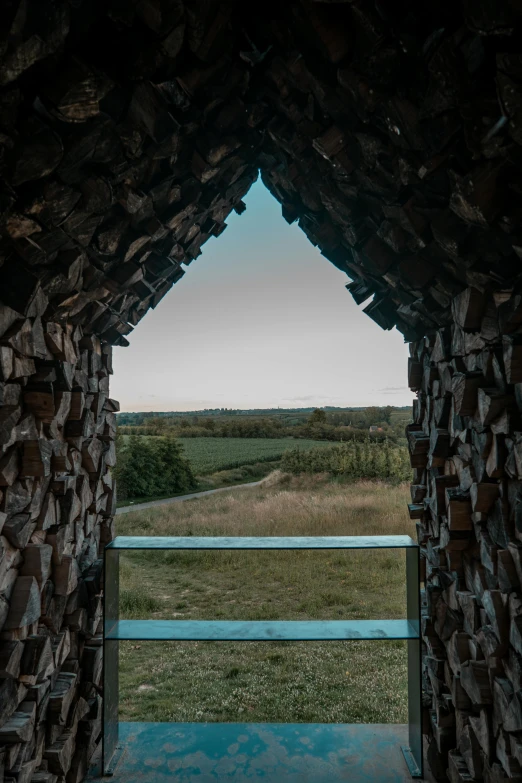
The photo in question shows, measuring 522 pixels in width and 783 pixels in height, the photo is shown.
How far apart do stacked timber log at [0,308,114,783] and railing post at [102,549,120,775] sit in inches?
1.9

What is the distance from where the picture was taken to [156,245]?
2.23 meters

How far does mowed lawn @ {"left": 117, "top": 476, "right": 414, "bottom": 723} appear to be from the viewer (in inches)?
Answer: 128

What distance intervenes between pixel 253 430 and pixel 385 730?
412 cm

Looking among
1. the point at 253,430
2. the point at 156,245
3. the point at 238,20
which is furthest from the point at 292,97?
the point at 253,430

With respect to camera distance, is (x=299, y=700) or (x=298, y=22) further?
(x=299, y=700)

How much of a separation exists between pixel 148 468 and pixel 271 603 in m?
2.49

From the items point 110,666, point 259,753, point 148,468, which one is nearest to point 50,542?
point 110,666

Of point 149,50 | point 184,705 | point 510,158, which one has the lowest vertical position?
point 184,705

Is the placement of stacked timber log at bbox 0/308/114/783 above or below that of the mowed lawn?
above

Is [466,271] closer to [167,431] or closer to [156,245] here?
[156,245]

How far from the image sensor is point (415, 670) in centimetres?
241

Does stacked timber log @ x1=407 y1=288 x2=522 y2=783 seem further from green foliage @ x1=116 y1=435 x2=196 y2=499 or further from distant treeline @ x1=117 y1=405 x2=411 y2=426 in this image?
green foliage @ x1=116 y1=435 x2=196 y2=499

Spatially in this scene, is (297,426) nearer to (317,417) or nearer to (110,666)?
(317,417)

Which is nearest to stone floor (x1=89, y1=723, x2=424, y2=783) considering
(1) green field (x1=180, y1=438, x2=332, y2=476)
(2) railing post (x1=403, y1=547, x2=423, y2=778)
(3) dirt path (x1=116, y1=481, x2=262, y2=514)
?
(2) railing post (x1=403, y1=547, x2=423, y2=778)
